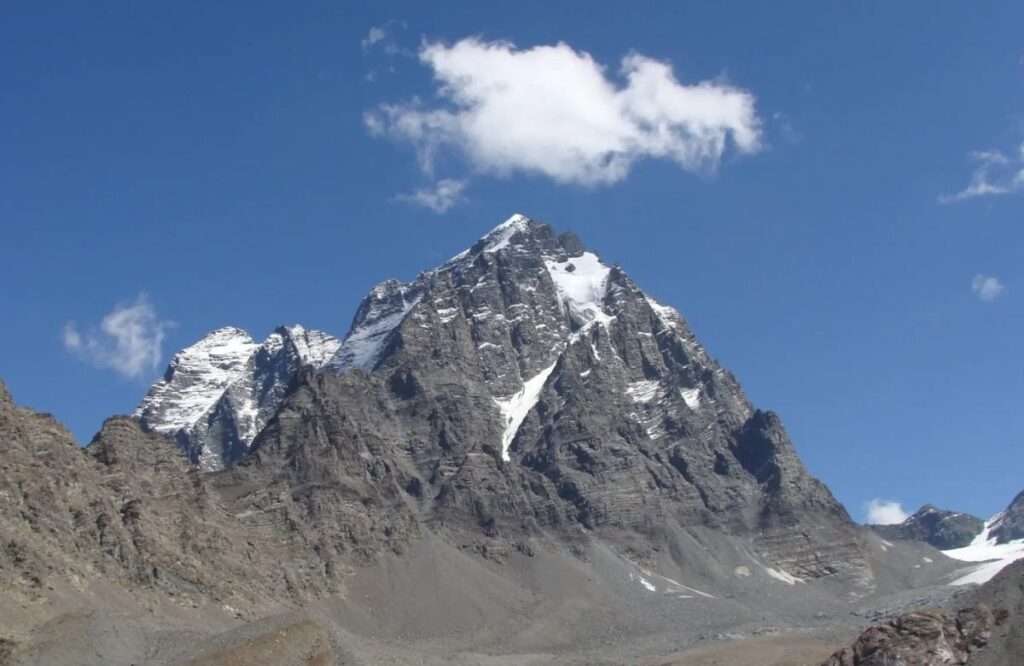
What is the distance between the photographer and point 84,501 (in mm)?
197875

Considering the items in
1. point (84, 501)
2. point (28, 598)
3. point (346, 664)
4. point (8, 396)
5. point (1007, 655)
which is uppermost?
point (8, 396)

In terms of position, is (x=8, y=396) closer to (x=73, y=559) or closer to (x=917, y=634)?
(x=73, y=559)

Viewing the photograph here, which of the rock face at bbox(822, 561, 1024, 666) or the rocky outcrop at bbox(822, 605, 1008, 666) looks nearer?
the rocky outcrop at bbox(822, 605, 1008, 666)

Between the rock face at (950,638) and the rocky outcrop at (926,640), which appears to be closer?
the rocky outcrop at (926,640)

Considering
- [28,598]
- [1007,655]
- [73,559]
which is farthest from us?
[73,559]

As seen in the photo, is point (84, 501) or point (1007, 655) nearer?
point (1007, 655)

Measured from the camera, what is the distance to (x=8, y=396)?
645ft

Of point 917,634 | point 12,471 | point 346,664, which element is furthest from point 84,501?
point 917,634

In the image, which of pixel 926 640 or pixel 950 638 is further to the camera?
pixel 950 638

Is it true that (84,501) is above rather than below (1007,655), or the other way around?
above

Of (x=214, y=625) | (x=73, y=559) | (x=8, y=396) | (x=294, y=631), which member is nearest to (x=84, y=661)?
(x=294, y=631)

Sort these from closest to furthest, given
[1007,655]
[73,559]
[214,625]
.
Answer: [1007,655], [73,559], [214,625]

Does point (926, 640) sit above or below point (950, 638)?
below

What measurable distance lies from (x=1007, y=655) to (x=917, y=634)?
6936 millimetres
